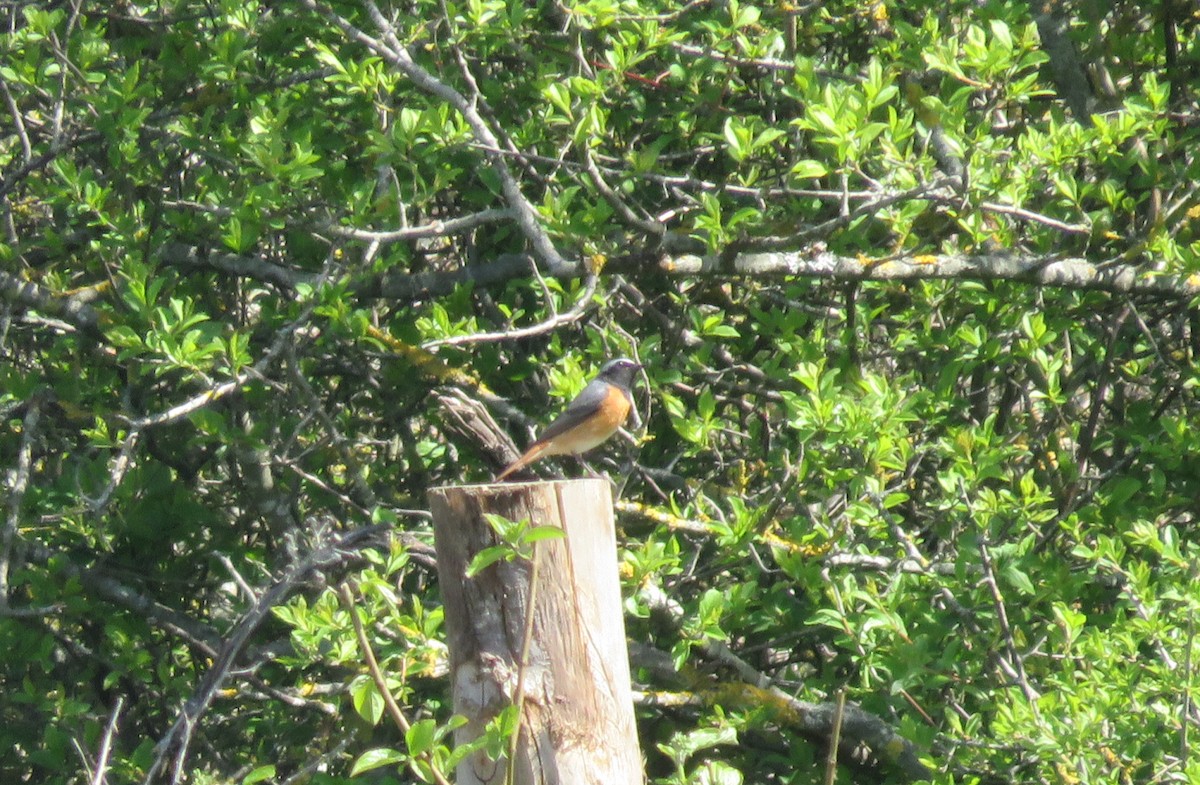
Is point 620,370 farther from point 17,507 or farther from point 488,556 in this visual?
point 17,507

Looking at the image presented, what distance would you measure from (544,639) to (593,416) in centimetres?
226

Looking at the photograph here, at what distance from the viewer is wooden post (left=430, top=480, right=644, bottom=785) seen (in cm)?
276

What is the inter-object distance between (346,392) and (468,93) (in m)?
1.50

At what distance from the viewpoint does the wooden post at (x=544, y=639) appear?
2.76 metres

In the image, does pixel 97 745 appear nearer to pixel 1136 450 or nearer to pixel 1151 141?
pixel 1136 450

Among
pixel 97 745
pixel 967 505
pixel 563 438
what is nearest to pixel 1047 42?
pixel 967 505

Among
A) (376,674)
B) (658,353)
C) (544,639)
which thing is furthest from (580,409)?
(376,674)

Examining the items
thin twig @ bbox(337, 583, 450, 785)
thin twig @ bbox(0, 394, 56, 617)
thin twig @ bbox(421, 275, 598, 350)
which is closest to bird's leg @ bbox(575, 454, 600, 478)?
thin twig @ bbox(421, 275, 598, 350)

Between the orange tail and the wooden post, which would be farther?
the orange tail

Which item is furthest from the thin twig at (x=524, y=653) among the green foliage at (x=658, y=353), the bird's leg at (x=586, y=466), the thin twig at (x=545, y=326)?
the bird's leg at (x=586, y=466)

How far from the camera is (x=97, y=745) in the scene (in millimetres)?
5809

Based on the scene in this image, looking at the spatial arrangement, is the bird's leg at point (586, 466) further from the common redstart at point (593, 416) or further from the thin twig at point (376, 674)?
the thin twig at point (376, 674)

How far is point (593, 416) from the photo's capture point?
16.3 ft

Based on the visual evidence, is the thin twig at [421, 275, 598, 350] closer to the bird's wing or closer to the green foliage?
the green foliage
